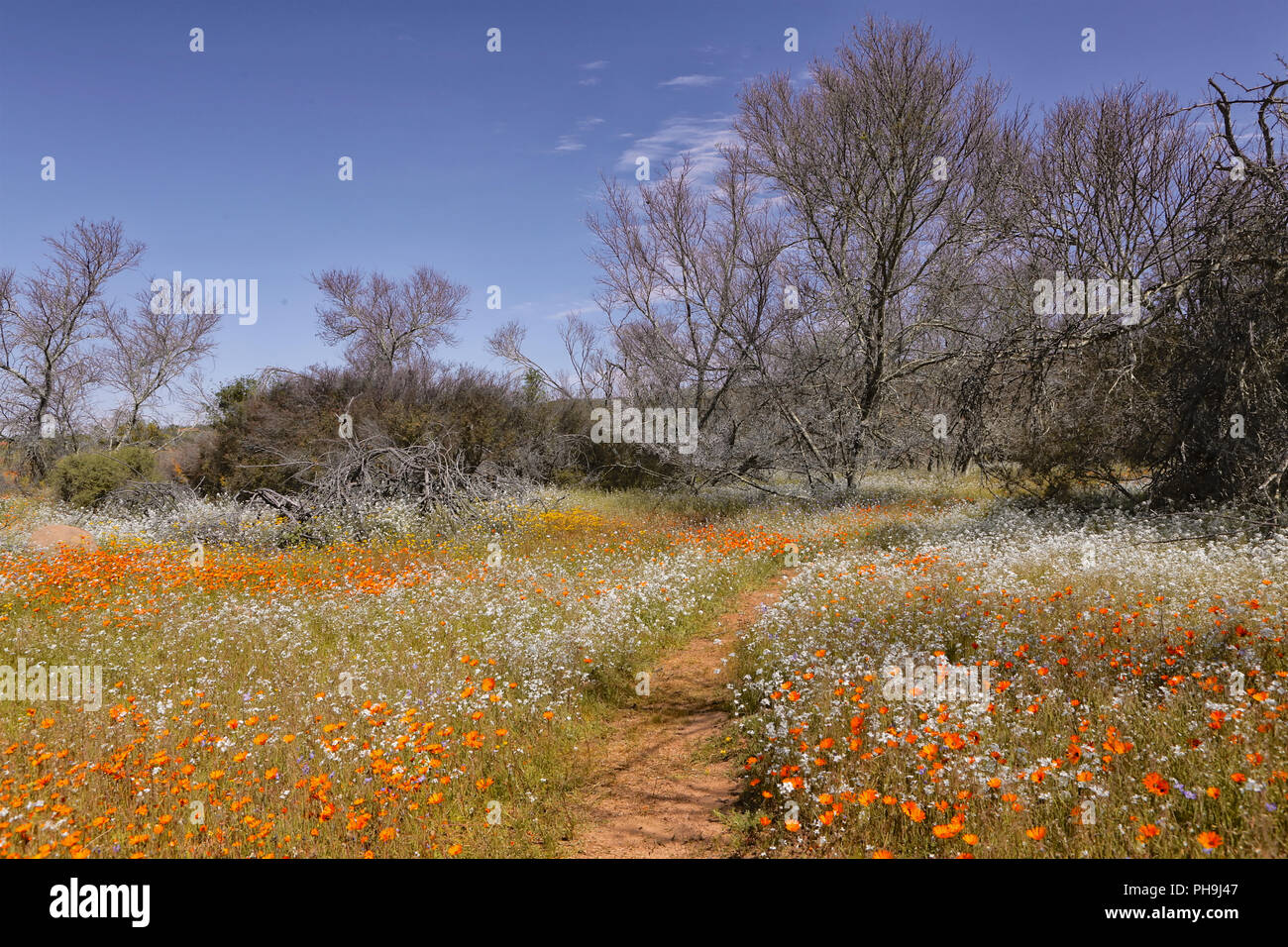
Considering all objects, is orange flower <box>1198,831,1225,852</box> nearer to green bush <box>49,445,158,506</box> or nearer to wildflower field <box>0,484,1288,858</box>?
wildflower field <box>0,484,1288,858</box>

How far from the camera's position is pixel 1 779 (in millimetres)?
4406

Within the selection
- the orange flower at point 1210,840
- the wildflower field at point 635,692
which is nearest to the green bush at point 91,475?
the wildflower field at point 635,692

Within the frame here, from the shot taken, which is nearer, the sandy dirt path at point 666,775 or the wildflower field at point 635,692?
the wildflower field at point 635,692

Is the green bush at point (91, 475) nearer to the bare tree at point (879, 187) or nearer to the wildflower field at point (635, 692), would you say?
the wildflower field at point (635, 692)

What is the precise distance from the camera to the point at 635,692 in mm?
6605

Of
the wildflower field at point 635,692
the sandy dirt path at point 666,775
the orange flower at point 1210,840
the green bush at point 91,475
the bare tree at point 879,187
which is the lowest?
the sandy dirt path at point 666,775

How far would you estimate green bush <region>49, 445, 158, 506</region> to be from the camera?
1834 centimetres

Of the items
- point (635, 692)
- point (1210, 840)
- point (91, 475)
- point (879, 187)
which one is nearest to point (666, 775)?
point (635, 692)

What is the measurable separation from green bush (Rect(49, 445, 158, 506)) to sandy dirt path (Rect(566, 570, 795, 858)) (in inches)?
700

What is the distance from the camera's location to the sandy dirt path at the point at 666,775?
4113 mm

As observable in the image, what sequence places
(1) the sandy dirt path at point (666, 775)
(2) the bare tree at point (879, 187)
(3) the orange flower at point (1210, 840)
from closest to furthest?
1. (3) the orange flower at point (1210, 840)
2. (1) the sandy dirt path at point (666, 775)
3. (2) the bare tree at point (879, 187)

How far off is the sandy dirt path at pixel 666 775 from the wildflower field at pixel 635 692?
0.16m

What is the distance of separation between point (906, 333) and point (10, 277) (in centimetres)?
3028

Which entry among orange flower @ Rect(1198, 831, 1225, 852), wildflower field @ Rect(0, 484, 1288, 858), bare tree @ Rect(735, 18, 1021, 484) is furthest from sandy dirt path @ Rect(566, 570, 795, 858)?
bare tree @ Rect(735, 18, 1021, 484)
